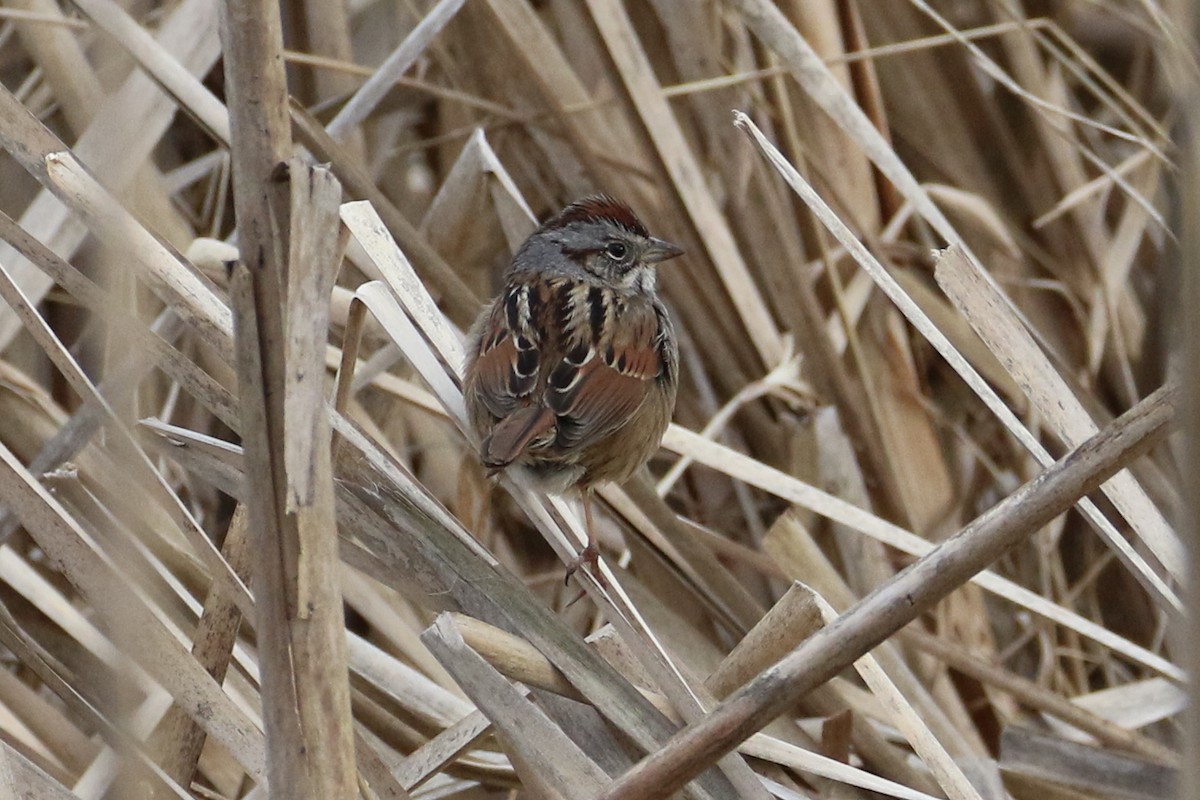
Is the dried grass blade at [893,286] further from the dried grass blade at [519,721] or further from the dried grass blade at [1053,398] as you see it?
the dried grass blade at [519,721]

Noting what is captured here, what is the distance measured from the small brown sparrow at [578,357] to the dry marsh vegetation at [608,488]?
0.09 metres

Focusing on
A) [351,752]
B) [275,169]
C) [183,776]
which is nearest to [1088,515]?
[351,752]

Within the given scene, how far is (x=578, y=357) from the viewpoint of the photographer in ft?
9.13

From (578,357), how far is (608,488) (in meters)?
0.29

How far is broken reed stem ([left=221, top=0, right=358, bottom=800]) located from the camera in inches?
56.8

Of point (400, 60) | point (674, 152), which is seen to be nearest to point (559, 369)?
point (400, 60)

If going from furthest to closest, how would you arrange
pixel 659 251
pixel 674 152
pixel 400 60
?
pixel 674 152, pixel 659 251, pixel 400 60

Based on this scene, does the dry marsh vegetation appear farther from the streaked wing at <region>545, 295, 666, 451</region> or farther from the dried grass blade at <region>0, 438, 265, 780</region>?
the streaked wing at <region>545, 295, 666, 451</region>

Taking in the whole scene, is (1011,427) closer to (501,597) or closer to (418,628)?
(501,597)

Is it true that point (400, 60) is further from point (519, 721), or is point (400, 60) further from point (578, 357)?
point (519, 721)

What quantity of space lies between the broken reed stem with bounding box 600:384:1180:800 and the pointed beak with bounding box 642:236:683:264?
65.3 inches

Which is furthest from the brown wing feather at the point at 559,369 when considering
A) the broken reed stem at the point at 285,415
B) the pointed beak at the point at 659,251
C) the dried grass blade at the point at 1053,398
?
the broken reed stem at the point at 285,415

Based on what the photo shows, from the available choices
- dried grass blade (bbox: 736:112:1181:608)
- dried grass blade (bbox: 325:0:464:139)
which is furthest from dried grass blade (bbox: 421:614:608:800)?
dried grass blade (bbox: 325:0:464:139)

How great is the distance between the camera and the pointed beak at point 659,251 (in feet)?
10.1
